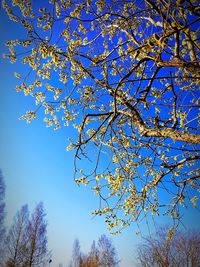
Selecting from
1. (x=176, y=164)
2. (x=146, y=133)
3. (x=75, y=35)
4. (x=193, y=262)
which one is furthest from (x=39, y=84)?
(x=193, y=262)

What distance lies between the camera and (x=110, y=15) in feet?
17.0

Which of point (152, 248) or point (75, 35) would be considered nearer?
point (75, 35)

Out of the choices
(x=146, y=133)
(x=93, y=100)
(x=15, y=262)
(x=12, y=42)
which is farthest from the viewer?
(x=15, y=262)

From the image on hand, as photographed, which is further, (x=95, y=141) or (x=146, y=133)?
(x=95, y=141)

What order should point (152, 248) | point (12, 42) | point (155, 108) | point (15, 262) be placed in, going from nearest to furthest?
1. point (12, 42)
2. point (155, 108)
3. point (15, 262)
4. point (152, 248)

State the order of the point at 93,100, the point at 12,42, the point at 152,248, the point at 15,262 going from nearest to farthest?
the point at 12,42, the point at 93,100, the point at 15,262, the point at 152,248

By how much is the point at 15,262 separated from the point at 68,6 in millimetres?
20254

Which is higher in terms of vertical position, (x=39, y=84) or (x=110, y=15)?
(x=110, y=15)

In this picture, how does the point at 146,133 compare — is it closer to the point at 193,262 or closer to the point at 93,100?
the point at 93,100

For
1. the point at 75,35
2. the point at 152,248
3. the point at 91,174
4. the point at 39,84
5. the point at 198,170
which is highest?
the point at 152,248

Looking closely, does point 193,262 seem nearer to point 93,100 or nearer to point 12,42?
point 93,100

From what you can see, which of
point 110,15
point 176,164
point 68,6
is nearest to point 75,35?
point 68,6

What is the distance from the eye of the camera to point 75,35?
513cm

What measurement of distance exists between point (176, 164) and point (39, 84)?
3342 mm
